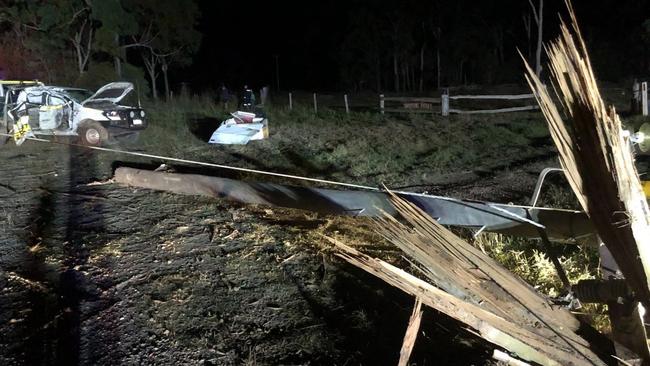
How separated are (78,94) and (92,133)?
163cm

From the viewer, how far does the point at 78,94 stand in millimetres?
14195

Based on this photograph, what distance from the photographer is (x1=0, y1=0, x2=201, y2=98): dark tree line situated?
25.5 m

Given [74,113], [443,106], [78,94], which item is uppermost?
[78,94]

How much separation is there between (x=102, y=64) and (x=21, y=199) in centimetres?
2342

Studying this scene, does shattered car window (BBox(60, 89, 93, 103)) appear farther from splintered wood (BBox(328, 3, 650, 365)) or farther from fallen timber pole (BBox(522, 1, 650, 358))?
fallen timber pole (BBox(522, 1, 650, 358))

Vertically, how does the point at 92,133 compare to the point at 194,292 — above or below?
above

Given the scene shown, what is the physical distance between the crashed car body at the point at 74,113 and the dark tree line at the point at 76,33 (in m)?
13.7

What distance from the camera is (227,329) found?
4.01 metres

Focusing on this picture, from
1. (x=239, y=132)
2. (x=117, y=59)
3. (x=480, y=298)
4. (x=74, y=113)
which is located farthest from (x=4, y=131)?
(x=117, y=59)

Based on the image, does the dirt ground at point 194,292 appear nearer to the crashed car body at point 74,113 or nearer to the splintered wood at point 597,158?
the splintered wood at point 597,158

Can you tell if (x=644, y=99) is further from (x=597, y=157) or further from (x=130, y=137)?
(x=597, y=157)

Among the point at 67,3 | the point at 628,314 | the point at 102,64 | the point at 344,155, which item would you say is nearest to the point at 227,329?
the point at 628,314

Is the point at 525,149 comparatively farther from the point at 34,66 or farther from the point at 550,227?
the point at 34,66

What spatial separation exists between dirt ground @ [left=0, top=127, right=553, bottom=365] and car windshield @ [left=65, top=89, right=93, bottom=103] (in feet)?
22.9
